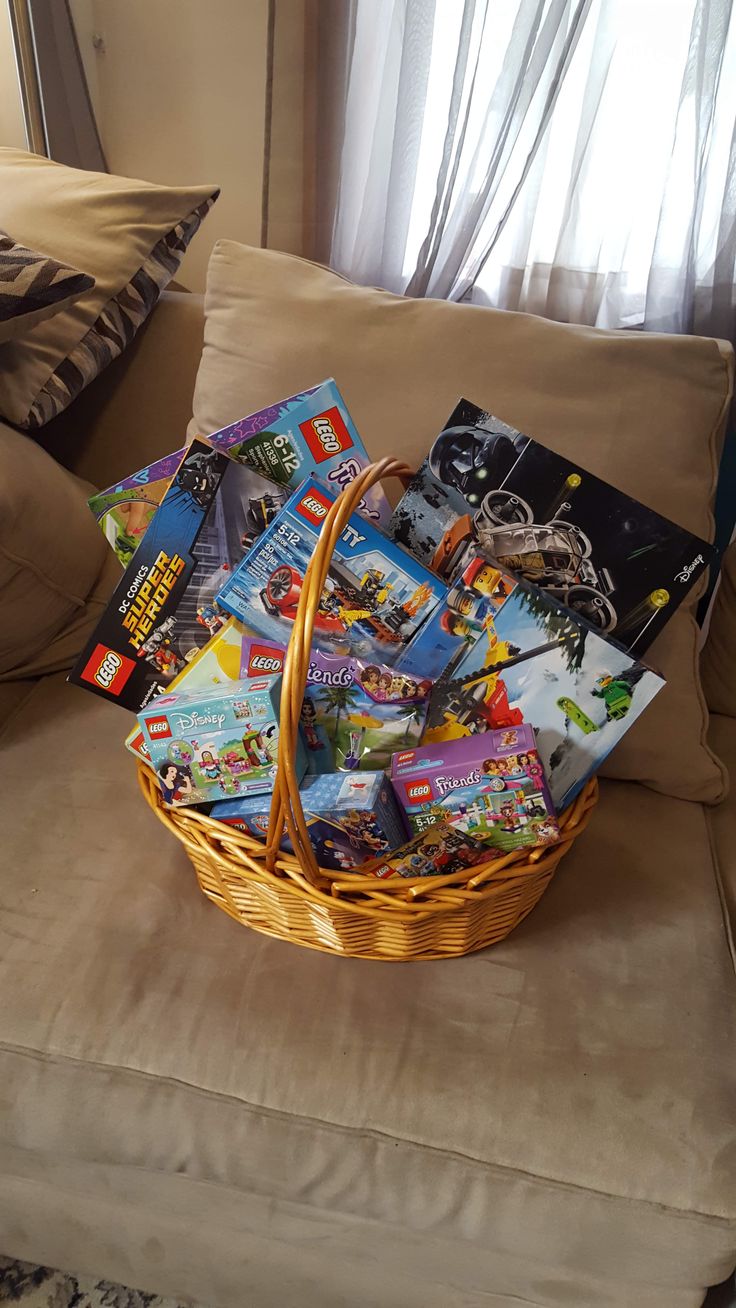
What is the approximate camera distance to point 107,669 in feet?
2.65

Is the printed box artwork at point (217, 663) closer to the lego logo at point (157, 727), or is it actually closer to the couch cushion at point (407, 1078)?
the lego logo at point (157, 727)

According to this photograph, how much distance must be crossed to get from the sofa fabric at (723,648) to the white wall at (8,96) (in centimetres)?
142

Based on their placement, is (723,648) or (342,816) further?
(723,648)

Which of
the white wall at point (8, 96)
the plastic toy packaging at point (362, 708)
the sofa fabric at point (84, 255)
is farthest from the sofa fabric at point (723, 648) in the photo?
the white wall at point (8, 96)

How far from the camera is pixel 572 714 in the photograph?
76 centimetres

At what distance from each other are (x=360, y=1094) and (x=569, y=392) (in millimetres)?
700

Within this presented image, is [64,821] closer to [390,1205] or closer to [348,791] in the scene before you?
[348,791]

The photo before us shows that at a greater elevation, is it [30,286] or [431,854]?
[30,286]

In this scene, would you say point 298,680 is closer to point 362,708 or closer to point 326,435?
point 362,708

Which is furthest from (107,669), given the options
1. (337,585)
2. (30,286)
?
(30,286)

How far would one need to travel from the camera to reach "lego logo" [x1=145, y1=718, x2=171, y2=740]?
0.73 meters

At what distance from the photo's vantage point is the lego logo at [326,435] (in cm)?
80

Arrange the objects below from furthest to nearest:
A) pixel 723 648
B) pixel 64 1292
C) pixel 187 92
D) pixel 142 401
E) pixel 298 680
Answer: pixel 187 92 → pixel 142 401 → pixel 723 648 → pixel 64 1292 → pixel 298 680

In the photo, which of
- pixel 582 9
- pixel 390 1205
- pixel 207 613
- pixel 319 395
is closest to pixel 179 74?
pixel 582 9
